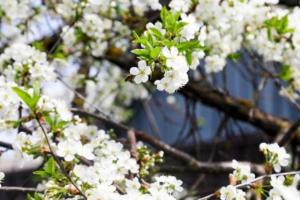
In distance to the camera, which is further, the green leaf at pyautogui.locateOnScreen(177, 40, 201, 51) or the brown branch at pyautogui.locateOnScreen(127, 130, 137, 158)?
the brown branch at pyautogui.locateOnScreen(127, 130, 137, 158)

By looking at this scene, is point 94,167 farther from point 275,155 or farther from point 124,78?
point 275,155

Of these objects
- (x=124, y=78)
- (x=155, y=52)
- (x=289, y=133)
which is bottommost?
(x=155, y=52)

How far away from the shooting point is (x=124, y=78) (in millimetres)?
1938

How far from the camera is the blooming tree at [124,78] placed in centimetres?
156

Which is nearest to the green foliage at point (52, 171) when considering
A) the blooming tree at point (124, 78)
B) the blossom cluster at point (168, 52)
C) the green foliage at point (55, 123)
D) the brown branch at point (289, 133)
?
the blooming tree at point (124, 78)

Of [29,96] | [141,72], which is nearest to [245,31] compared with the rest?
[141,72]

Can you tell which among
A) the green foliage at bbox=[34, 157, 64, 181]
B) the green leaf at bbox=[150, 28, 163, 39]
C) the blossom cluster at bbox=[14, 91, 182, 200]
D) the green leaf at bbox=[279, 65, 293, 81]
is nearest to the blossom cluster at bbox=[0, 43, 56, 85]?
the blossom cluster at bbox=[14, 91, 182, 200]

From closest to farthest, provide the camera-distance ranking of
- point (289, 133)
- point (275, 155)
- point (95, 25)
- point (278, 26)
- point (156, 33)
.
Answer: point (156, 33) < point (275, 155) < point (278, 26) < point (95, 25) < point (289, 133)

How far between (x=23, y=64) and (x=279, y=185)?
97cm

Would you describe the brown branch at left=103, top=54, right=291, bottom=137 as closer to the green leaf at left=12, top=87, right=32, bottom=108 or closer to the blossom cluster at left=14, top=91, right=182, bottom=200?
the blossom cluster at left=14, top=91, right=182, bottom=200

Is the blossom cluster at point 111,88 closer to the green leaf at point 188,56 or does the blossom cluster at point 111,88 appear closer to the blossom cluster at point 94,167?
the blossom cluster at point 94,167

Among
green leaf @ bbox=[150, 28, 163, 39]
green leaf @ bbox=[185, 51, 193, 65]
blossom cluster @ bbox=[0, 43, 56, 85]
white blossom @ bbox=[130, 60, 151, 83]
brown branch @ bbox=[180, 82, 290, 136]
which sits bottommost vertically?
white blossom @ bbox=[130, 60, 151, 83]

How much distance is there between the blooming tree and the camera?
156 cm

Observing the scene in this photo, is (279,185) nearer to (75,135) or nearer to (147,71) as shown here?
(147,71)
